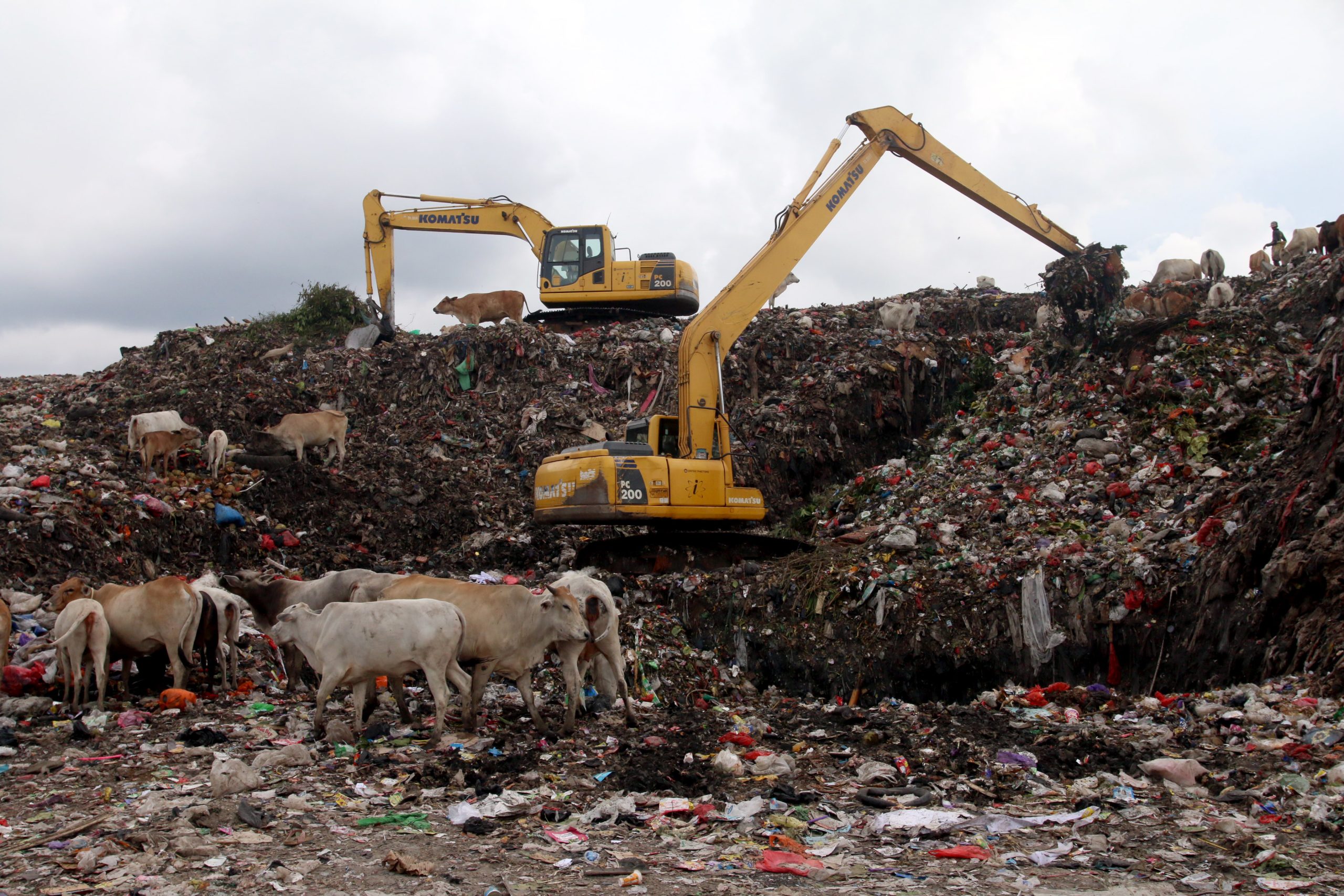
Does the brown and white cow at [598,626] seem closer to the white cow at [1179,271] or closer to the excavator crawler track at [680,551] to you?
the excavator crawler track at [680,551]

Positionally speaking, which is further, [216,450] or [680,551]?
[216,450]

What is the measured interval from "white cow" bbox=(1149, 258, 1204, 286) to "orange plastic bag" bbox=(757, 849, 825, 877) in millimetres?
17374

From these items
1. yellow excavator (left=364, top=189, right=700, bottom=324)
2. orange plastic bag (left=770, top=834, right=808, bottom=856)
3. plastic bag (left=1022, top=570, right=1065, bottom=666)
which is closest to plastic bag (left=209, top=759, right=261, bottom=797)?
orange plastic bag (left=770, top=834, right=808, bottom=856)

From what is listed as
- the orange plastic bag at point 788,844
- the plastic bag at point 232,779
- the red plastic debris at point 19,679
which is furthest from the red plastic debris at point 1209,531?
the red plastic debris at point 19,679

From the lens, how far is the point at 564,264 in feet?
60.9

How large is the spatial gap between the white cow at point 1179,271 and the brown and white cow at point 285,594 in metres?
16.3

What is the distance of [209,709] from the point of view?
7.48 m

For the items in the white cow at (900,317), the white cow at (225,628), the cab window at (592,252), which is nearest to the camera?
the white cow at (225,628)

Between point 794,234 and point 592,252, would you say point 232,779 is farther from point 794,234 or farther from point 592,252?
point 592,252

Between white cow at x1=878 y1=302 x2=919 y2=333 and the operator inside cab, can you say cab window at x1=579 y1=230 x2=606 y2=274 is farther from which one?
white cow at x1=878 y1=302 x2=919 y2=333

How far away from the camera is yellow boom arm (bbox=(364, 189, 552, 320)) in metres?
19.7

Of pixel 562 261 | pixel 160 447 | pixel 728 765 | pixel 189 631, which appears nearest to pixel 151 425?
pixel 160 447

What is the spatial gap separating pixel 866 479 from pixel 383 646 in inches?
354

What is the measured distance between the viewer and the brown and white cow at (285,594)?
Result: 8453mm
